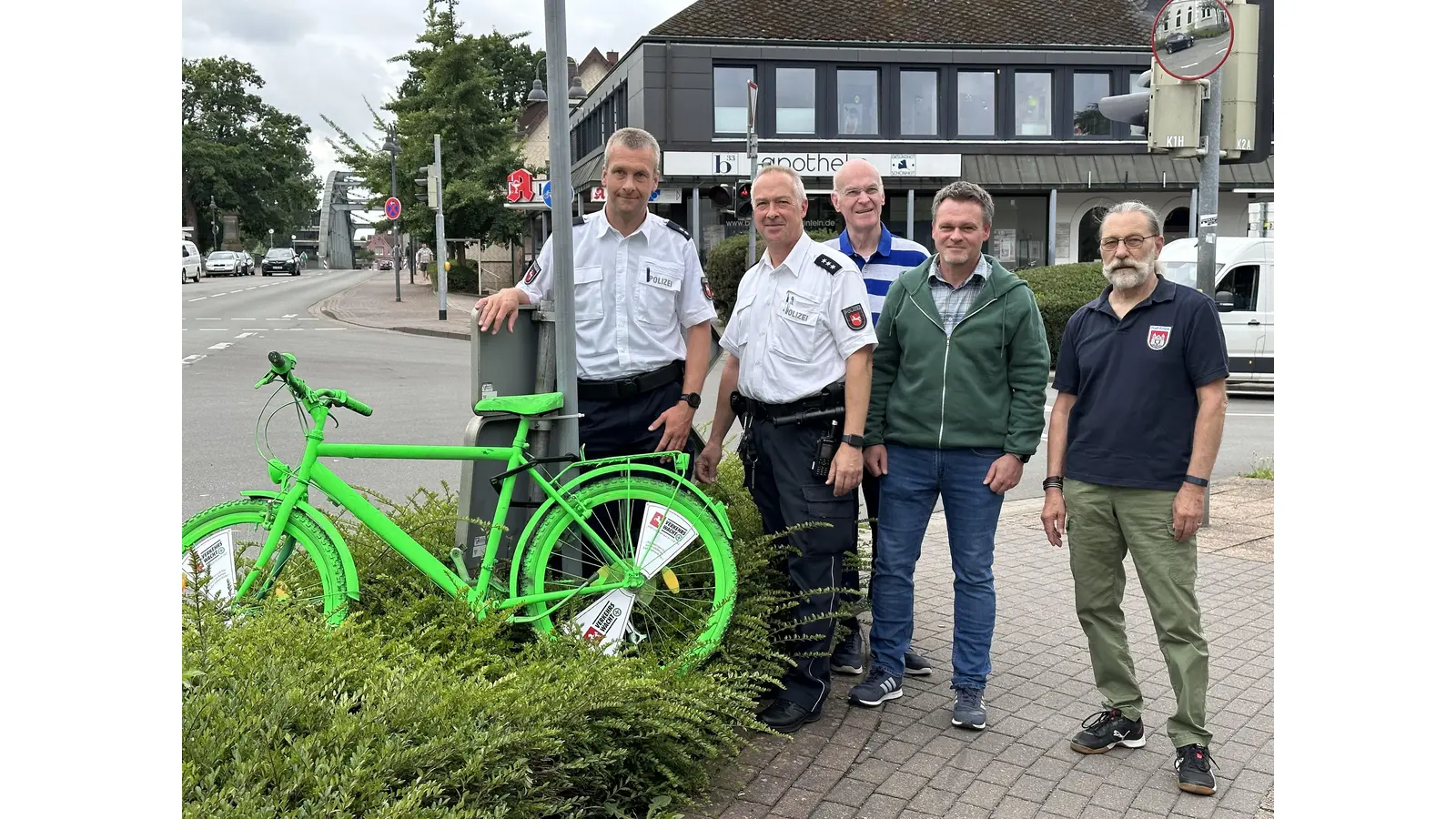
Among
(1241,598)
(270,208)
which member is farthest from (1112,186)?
(270,208)

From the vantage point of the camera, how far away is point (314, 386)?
1619 centimetres

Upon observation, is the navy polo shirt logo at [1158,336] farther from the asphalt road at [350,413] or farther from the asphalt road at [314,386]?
the asphalt road at [350,413]

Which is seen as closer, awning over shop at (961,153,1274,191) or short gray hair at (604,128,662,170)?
short gray hair at (604,128,662,170)

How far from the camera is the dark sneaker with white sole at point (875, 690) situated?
4.59 metres

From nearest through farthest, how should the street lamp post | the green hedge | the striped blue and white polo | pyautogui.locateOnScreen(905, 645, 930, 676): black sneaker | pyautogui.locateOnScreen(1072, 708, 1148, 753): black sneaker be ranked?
the green hedge
pyautogui.locateOnScreen(1072, 708, 1148, 753): black sneaker
pyautogui.locateOnScreen(905, 645, 930, 676): black sneaker
the striped blue and white polo
the street lamp post

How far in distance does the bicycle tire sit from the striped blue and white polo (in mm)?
2417

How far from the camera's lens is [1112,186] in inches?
1438

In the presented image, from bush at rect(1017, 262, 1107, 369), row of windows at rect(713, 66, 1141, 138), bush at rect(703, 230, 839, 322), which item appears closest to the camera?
bush at rect(1017, 262, 1107, 369)

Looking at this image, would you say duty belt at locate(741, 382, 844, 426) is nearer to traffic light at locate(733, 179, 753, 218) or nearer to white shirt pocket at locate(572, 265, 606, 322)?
white shirt pocket at locate(572, 265, 606, 322)

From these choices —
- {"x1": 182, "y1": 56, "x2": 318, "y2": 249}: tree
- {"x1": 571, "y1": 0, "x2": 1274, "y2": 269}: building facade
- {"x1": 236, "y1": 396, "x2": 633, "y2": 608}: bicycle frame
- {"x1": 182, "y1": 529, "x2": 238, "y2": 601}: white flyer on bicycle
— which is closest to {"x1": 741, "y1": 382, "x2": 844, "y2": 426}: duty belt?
{"x1": 236, "y1": 396, "x2": 633, "y2": 608}: bicycle frame

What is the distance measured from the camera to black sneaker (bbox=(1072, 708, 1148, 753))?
13.7 ft

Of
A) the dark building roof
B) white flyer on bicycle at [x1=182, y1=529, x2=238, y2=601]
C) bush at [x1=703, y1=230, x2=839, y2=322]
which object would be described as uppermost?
the dark building roof

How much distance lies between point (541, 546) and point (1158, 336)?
6.86 feet
